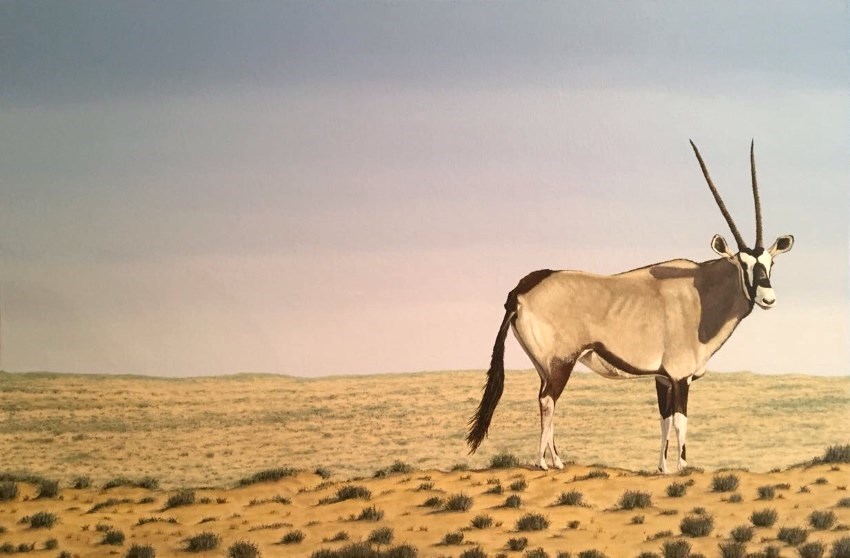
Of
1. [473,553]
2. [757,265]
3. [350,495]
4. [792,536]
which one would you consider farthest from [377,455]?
[757,265]

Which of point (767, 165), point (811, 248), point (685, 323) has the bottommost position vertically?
point (685, 323)

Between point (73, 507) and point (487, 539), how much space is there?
10.6 ft

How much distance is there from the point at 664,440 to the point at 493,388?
4.81ft

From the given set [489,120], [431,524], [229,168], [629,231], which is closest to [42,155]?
[229,168]

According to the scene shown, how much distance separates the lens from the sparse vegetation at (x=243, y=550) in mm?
7348

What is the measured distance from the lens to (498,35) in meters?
8.77

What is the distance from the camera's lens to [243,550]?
7363mm

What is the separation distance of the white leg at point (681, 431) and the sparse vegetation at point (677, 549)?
1.07 m

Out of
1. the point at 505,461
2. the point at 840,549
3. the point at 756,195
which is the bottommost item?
the point at 840,549

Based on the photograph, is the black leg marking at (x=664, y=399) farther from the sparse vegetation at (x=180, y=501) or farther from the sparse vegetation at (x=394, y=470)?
the sparse vegetation at (x=180, y=501)

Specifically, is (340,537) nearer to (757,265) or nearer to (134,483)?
(134,483)

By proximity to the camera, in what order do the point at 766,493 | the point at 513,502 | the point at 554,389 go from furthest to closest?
the point at 554,389
the point at 766,493
the point at 513,502

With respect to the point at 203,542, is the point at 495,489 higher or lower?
higher

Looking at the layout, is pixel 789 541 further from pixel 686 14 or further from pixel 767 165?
pixel 686 14
